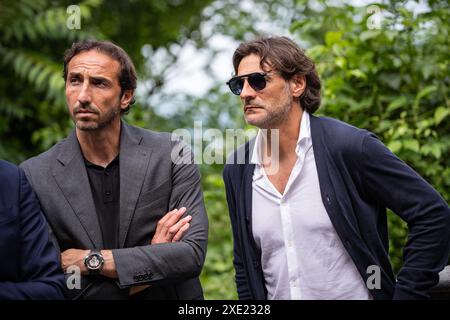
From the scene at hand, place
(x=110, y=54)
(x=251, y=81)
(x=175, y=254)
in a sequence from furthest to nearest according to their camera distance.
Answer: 1. (x=110, y=54)
2. (x=251, y=81)
3. (x=175, y=254)

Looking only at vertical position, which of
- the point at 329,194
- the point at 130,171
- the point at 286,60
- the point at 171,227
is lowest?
the point at 171,227

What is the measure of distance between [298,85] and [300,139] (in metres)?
0.35

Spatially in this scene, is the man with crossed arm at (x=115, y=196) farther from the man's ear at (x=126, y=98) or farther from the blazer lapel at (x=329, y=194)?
the blazer lapel at (x=329, y=194)

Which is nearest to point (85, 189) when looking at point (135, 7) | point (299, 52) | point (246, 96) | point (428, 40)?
point (246, 96)

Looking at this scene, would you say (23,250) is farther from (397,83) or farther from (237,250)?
(397,83)

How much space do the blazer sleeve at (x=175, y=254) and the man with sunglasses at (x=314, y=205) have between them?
17 centimetres

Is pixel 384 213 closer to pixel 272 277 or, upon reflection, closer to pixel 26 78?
pixel 272 277

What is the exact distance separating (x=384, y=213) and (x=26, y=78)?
17.7ft

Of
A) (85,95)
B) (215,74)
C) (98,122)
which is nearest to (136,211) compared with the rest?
(98,122)

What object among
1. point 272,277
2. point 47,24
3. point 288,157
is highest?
point 47,24

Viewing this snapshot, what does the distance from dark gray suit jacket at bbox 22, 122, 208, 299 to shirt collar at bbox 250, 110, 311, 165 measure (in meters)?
0.32

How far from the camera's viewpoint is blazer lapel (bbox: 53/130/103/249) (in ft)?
10.5

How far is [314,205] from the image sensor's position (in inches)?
121

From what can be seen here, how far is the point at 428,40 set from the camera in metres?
4.88
